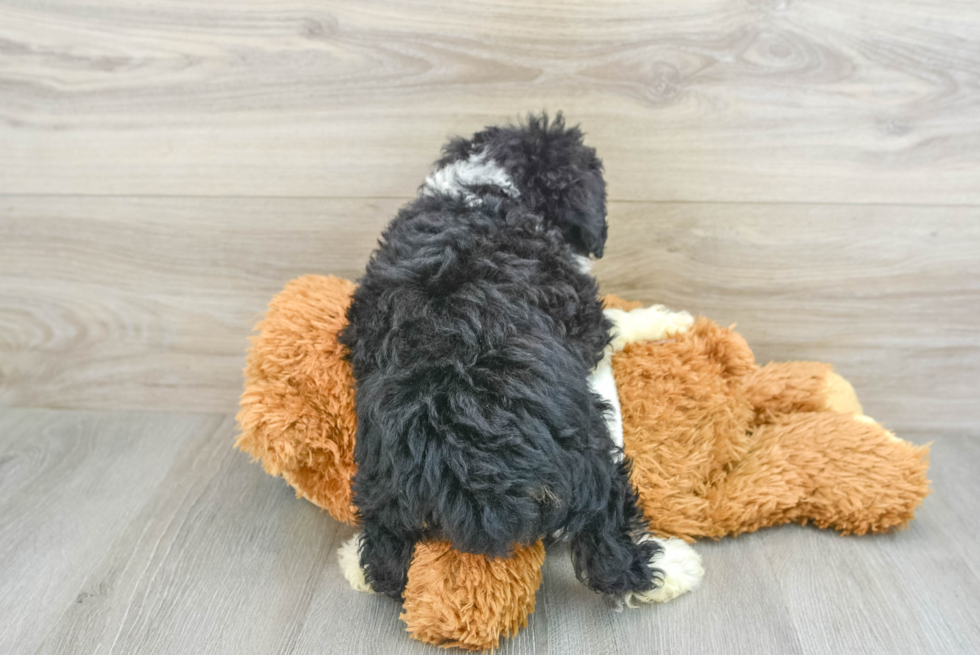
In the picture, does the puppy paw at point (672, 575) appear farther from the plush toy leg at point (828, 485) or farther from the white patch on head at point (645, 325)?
the white patch on head at point (645, 325)

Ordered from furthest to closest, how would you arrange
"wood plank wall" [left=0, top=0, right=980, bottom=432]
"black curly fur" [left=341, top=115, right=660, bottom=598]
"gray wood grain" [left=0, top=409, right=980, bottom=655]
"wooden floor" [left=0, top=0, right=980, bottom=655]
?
"wood plank wall" [left=0, top=0, right=980, bottom=432], "wooden floor" [left=0, top=0, right=980, bottom=655], "gray wood grain" [left=0, top=409, right=980, bottom=655], "black curly fur" [left=341, top=115, right=660, bottom=598]

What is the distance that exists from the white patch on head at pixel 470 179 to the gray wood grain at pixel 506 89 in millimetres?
247

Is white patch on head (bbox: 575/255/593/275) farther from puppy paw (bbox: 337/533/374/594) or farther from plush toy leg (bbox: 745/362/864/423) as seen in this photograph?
puppy paw (bbox: 337/533/374/594)

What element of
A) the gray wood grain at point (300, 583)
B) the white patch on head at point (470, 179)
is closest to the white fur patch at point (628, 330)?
the white patch on head at point (470, 179)

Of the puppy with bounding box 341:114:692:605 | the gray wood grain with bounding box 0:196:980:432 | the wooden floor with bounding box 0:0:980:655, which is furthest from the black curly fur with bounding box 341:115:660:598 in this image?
the gray wood grain with bounding box 0:196:980:432

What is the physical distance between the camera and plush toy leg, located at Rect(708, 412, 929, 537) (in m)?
0.96

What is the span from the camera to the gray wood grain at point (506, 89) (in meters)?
1.04

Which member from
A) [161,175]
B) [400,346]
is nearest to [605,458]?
[400,346]

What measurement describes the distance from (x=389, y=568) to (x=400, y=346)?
27cm

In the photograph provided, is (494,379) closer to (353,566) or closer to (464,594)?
(464,594)

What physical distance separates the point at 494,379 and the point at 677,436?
348mm

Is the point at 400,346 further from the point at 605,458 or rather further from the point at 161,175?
the point at 161,175

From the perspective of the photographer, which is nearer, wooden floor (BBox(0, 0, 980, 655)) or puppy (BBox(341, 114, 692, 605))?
puppy (BBox(341, 114, 692, 605))

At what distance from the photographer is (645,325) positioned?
37.9 inches
